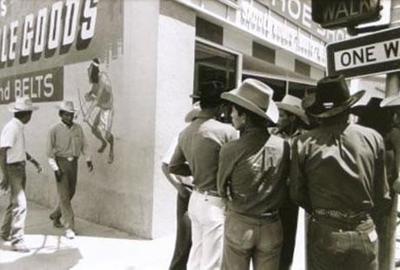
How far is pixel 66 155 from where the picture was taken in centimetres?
653

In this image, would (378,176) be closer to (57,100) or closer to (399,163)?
(399,163)

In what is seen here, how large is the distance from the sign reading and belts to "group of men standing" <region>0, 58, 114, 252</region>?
4293 mm

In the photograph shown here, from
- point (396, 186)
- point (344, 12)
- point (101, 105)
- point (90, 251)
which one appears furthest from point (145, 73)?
point (396, 186)

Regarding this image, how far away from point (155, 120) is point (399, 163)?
3.62 m

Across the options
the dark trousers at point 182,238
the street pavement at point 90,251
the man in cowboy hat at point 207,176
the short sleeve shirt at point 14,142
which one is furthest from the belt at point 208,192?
the short sleeve shirt at point 14,142

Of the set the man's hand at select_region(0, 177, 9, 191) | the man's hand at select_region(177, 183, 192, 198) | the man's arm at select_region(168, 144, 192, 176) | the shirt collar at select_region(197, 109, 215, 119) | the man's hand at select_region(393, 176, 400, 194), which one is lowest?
the man's hand at select_region(0, 177, 9, 191)

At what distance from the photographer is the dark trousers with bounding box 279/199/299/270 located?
11.2 feet

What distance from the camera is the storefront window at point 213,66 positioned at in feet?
23.7

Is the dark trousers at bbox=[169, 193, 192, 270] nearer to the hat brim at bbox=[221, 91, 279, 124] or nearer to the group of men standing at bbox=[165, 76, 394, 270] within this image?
the group of men standing at bbox=[165, 76, 394, 270]

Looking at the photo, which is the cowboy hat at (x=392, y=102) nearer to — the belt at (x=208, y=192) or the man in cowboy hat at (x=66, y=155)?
the belt at (x=208, y=192)

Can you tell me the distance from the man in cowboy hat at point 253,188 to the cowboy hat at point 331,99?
14.0 inches

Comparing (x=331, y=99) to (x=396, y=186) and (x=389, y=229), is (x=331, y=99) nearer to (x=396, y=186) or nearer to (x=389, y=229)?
(x=396, y=186)

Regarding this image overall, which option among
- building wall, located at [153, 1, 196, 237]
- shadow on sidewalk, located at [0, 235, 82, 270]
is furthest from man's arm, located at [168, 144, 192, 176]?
building wall, located at [153, 1, 196, 237]

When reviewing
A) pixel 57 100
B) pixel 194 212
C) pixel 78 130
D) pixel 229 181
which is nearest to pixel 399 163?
pixel 229 181
